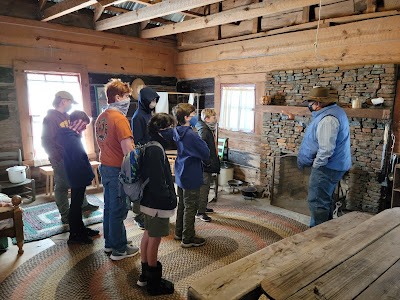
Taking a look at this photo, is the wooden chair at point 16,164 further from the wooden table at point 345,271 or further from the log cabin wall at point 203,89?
the wooden table at point 345,271

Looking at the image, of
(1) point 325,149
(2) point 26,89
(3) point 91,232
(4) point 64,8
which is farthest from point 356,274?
(2) point 26,89

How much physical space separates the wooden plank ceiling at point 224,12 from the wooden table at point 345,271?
295 centimetres

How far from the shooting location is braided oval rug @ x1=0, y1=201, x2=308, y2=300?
7.93 feet

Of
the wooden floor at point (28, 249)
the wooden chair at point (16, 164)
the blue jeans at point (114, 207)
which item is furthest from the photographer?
the wooden chair at point (16, 164)

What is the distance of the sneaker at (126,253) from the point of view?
2889 millimetres

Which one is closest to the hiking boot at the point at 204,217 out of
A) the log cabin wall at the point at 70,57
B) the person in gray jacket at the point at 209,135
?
the person in gray jacket at the point at 209,135

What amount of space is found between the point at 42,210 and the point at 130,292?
262 centimetres

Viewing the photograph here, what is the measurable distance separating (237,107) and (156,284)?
4.15 metres

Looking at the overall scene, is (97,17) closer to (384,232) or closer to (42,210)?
(42,210)

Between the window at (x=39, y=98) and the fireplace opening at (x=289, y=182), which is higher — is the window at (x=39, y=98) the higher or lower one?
the higher one

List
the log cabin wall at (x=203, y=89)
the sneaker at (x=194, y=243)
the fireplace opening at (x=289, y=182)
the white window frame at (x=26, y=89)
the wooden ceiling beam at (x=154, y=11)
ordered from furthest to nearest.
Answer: the log cabin wall at (x=203, y=89) < the fireplace opening at (x=289, y=182) < the white window frame at (x=26, y=89) < the wooden ceiling beam at (x=154, y=11) < the sneaker at (x=194, y=243)

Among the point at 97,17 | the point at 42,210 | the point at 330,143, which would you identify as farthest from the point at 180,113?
the point at 97,17

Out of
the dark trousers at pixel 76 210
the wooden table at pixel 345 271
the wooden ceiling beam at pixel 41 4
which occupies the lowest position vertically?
the dark trousers at pixel 76 210

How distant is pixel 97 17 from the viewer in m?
5.37
